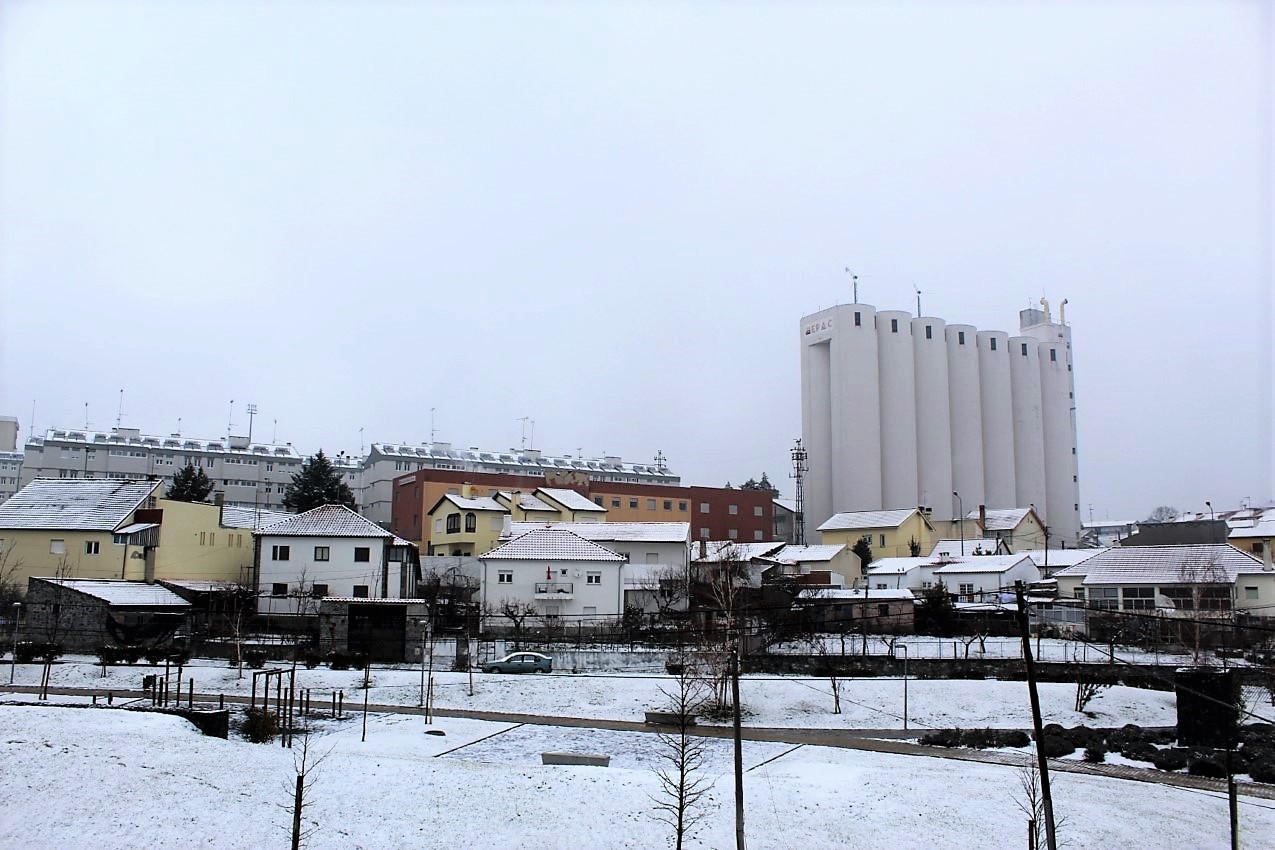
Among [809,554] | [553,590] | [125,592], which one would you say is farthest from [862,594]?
[125,592]

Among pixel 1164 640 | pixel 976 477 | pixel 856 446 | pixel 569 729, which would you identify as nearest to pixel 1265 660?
pixel 1164 640

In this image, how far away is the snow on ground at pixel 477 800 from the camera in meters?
18.6

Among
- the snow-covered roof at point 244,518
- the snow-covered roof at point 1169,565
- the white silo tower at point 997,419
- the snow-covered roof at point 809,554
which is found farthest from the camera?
the white silo tower at point 997,419

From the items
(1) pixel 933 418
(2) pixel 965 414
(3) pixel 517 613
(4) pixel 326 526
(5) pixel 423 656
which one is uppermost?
(2) pixel 965 414

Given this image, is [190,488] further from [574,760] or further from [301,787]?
[301,787]

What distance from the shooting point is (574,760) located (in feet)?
83.8

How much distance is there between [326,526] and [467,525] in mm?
15705

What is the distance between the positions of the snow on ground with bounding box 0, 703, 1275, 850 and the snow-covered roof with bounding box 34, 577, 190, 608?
22.0 m

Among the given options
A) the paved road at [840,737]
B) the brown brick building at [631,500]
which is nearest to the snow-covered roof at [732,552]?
the brown brick building at [631,500]

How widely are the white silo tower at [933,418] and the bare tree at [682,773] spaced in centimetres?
5950

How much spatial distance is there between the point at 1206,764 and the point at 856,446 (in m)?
62.4

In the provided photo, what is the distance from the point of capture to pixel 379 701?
35.2 metres

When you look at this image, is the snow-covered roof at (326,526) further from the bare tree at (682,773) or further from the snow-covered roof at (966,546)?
the snow-covered roof at (966,546)

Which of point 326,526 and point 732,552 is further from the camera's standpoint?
point 732,552
